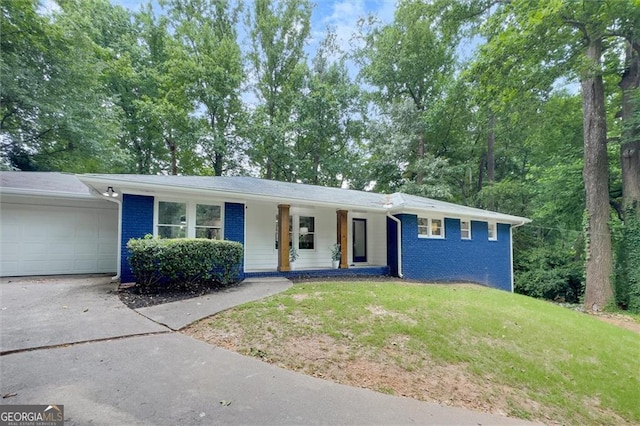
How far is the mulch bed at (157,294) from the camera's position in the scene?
577 cm

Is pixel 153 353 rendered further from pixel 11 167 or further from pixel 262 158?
pixel 262 158

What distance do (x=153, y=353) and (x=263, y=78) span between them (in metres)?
23.5

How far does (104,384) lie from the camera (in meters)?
2.91

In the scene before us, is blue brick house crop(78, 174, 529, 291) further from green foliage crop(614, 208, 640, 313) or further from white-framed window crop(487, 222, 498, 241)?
green foliage crop(614, 208, 640, 313)

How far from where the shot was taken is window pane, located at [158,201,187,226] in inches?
314

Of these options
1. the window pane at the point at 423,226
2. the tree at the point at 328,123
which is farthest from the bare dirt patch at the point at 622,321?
the tree at the point at 328,123

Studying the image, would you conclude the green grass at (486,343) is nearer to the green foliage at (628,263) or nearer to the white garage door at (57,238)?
the green foliage at (628,263)

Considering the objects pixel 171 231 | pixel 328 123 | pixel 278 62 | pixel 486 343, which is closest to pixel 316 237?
pixel 171 231

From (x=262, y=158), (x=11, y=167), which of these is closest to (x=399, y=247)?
(x=262, y=158)

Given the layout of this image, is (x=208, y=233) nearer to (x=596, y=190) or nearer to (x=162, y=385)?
(x=162, y=385)

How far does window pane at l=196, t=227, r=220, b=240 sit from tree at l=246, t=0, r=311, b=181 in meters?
13.7

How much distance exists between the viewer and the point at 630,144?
38.0 ft

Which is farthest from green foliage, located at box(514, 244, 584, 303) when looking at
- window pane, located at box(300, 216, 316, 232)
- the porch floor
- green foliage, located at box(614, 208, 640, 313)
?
window pane, located at box(300, 216, 316, 232)

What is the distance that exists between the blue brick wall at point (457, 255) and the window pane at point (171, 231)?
24.6 feet
